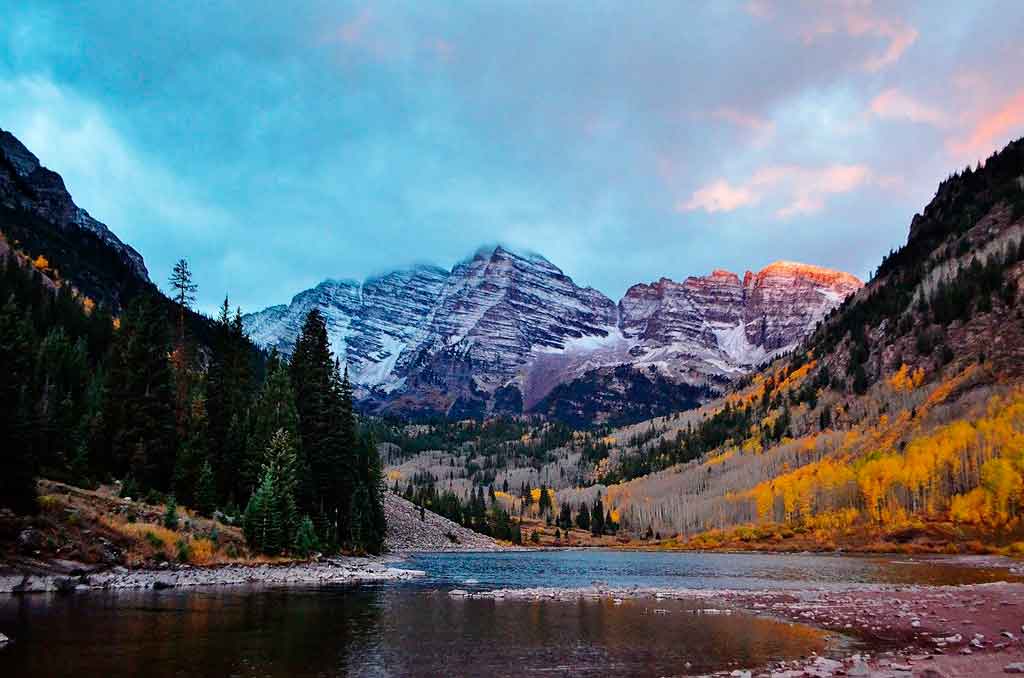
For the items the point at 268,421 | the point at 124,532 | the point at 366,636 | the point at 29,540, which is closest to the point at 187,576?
the point at 124,532

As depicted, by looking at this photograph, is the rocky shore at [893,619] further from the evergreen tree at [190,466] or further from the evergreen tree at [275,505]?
the evergreen tree at [190,466]

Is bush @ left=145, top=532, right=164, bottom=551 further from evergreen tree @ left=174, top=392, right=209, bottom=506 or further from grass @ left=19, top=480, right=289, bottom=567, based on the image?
evergreen tree @ left=174, top=392, right=209, bottom=506

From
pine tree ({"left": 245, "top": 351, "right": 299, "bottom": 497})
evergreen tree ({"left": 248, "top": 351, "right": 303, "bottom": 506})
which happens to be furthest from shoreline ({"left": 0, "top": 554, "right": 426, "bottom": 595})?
pine tree ({"left": 245, "top": 351, "right": 299, "bottom": 497})

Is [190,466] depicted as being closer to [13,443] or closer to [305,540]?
[305,540]

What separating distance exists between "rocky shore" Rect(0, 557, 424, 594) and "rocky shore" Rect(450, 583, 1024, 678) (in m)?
17.3

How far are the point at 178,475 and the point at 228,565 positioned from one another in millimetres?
14649

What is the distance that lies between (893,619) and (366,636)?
2834cm

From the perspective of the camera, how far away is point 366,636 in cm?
3400

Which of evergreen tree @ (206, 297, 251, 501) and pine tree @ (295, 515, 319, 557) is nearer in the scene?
pine tree @ (295, 515, 319, 557)

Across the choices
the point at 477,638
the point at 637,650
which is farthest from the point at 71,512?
the point at 637,650

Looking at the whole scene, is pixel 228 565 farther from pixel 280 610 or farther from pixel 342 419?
pixel 342 419

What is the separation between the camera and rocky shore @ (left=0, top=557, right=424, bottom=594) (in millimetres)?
43219

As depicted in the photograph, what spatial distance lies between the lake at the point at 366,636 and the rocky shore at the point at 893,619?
7.66ft

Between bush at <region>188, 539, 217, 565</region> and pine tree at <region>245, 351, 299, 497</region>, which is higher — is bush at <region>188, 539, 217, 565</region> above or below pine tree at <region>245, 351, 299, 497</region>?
below
